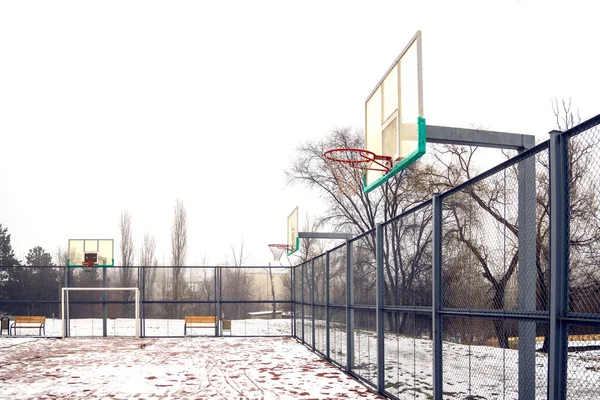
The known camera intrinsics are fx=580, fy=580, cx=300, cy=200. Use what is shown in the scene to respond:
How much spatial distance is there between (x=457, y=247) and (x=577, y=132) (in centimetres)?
334

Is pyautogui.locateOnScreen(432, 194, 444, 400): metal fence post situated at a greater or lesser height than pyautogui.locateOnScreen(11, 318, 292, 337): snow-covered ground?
greater

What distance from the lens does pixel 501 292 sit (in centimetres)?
523

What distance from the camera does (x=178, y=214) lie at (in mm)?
45125

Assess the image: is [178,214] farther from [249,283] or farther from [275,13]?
[249,283]

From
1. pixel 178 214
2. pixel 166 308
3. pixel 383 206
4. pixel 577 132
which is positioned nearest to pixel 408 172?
pixel 383 206

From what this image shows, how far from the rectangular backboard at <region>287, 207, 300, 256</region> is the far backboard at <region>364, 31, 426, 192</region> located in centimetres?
1259

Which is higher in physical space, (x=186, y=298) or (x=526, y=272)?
(x=526, y=272)

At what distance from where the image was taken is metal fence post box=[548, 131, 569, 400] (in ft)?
12.1

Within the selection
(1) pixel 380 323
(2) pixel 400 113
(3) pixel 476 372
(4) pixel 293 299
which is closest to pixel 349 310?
(1) pixel 380 323

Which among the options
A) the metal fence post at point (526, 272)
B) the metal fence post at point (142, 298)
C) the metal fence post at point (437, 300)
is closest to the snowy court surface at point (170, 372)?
the metal fence post at point (437, 300)

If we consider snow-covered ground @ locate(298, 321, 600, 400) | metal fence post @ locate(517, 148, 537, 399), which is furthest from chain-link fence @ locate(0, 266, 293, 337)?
metal fence post @ locate(517, 148, 537, 399)

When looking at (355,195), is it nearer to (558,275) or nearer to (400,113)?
(400,113)

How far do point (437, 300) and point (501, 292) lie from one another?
1.23 metres

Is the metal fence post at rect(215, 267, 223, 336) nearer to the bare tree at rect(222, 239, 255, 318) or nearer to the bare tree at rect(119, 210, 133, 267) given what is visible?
the bare tree at rect(222, 239, 255, 318)
